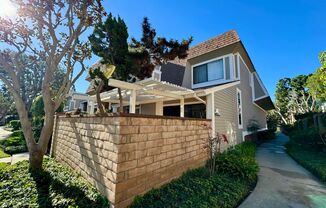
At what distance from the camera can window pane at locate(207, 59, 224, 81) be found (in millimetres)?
10523

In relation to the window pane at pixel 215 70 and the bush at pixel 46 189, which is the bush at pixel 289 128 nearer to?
the window pane at pixel 215 70

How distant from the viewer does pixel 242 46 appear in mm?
10234

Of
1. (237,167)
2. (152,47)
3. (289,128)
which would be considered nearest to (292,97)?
(289,128)

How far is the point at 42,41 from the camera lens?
6.02 m

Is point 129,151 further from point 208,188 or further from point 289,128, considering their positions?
point 289,128

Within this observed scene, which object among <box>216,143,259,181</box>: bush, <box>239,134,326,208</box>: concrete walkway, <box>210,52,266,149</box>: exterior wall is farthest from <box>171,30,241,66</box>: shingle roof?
<box>239,134,326,208</box>: concrete walkway

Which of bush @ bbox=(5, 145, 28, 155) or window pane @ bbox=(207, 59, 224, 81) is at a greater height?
window pane @ bbox=(207, 59, 224, 81)

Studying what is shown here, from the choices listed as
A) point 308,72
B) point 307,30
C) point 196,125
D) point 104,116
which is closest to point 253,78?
point 307,30

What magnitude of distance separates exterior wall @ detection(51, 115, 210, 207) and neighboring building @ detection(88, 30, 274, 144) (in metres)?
2.50

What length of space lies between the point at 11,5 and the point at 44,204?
265 inches

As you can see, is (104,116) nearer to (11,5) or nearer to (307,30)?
(11,5)

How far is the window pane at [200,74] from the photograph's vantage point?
37.1 feet

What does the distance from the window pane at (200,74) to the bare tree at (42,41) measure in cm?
755

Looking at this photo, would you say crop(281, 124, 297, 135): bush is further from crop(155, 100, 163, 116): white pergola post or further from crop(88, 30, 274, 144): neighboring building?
crop(155, 100, 163, 116): white pergola post
